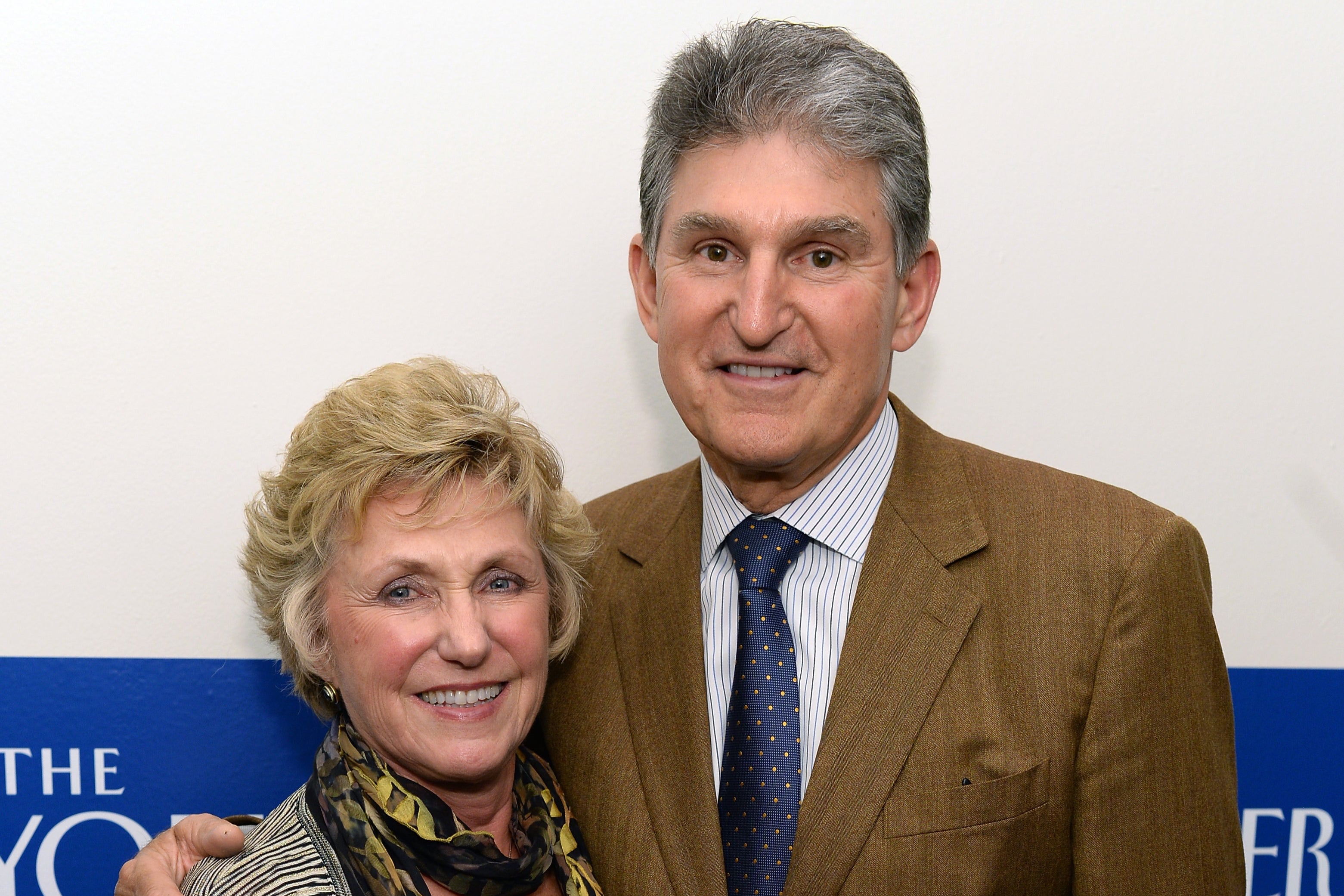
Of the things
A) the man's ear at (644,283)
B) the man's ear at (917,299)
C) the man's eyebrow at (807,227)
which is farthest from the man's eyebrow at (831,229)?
the man's ear at (644,283)

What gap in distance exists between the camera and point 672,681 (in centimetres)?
179

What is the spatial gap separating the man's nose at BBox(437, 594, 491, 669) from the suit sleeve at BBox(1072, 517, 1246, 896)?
33.9 inches

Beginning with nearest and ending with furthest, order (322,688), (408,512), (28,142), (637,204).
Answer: (408,512), (322,688), (28,142), (637,204)

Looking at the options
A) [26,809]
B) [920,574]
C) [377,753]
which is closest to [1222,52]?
[920,574]

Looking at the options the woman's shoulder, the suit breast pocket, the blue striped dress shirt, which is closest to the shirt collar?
the blue striped dress shirt

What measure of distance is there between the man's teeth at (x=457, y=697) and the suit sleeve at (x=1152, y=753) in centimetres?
86

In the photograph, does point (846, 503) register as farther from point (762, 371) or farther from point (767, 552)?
point (762, 371)

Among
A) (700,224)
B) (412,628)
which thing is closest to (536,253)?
(700,224)

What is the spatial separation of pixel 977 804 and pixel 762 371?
69cm

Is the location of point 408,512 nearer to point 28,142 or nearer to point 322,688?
point 322,688

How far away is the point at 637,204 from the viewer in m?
2.50

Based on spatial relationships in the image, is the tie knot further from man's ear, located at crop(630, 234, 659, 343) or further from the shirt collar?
man's ear, located at crop(630, 234, 659, 343)

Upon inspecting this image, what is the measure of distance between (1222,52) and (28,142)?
2526 millimetres

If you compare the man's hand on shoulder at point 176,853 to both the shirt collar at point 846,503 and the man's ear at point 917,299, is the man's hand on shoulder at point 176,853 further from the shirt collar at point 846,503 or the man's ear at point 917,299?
the man's ear at point 917,299
